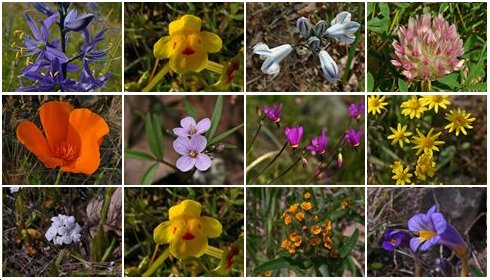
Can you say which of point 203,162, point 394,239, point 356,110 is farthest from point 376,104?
point 203,162

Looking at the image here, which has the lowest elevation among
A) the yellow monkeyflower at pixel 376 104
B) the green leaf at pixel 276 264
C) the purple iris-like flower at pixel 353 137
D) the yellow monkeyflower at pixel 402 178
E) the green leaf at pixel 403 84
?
the green leaf at pixel 276 264

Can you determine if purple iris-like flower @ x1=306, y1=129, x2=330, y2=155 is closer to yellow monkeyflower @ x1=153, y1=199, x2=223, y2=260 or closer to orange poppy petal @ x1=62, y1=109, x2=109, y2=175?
yellow monkeyflower @ x1=153, y1=199, x2=223, y2=260

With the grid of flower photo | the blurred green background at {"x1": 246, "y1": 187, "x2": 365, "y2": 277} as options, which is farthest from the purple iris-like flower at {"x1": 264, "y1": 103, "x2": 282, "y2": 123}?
the blurred green background at {"x1": 246, "y1": 187, "x2": 365, "y2": 277}

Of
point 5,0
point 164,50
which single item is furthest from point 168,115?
point 5,0

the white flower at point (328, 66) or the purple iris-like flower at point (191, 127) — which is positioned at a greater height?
the white flower at point (328, 66)

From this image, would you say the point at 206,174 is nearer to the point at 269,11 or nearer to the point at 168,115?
the point at 168,115

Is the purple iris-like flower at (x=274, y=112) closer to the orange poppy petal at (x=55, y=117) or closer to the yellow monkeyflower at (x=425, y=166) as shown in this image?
the yellow monkeyflower at (x=425, y=166)

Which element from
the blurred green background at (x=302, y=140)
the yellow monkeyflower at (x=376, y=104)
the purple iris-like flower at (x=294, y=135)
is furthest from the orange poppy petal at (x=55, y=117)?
the yellow monkeyflower at (x=376, y=104)
